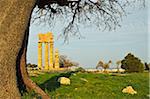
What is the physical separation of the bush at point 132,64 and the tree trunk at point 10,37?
27.4 meters

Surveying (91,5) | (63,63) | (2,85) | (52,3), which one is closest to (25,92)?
(52,3)

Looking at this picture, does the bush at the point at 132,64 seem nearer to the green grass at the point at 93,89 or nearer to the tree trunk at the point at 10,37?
the green grass at the point at 93,89

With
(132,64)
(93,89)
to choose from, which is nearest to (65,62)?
(132,64)

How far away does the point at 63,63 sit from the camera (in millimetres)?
42000

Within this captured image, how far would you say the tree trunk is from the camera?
18.8 feet

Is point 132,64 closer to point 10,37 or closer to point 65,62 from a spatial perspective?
point 65,62

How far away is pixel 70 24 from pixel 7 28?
325 inches

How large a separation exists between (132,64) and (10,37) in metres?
28.2

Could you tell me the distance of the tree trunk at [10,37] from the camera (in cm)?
573

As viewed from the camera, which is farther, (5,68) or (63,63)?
(63,63)

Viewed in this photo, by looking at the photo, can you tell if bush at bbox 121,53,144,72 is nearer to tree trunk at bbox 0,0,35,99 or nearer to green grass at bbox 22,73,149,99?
green grass at bbox 22,73,149,99

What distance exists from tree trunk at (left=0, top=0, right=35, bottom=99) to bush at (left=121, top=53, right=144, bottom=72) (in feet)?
89.9

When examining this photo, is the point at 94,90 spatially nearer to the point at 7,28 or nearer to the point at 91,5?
the point at 91,5

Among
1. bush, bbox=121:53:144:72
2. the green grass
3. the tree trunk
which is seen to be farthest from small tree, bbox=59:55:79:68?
the tree trunk
